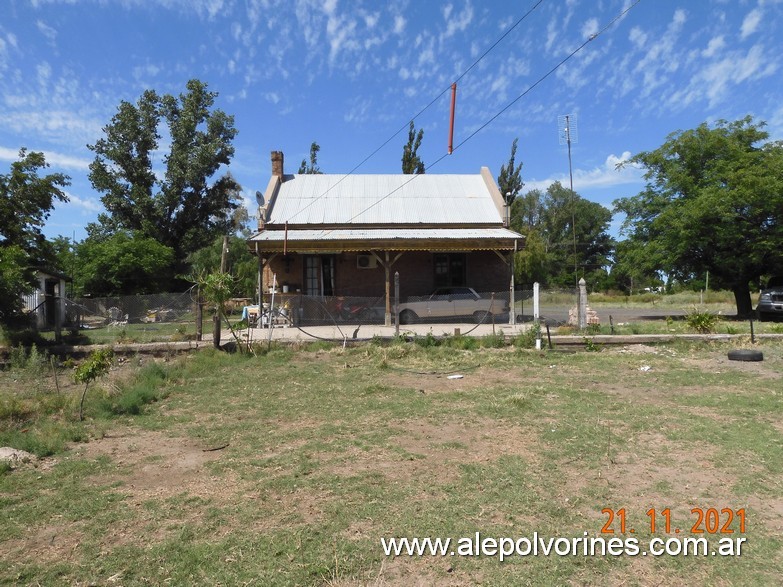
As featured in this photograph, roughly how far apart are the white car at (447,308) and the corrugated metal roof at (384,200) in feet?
18.1

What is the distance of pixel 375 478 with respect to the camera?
186 inches

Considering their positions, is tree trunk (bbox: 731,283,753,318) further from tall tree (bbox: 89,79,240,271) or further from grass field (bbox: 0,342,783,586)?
tall tree (bbox: 89,79,240,271)

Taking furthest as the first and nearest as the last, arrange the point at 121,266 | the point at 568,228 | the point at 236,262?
the point at 568,228, the point at 236,262, the point at 121,266

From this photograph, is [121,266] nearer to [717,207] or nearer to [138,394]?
[138,394]

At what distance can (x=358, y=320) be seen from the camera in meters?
17.0

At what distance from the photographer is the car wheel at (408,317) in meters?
18.0

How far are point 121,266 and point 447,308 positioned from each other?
63.1ft

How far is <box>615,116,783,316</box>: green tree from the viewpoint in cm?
2100

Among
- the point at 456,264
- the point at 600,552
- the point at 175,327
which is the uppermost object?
the point at 456,264

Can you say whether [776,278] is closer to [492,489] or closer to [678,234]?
[678,234]

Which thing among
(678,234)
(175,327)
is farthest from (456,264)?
(175,327)

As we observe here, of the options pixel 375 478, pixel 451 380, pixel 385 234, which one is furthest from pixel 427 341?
pixel 375 478

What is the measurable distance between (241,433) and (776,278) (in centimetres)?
2448

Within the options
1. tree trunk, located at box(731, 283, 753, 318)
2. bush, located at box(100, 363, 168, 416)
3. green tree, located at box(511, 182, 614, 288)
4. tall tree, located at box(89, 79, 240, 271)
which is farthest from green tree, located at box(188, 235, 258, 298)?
green tree, located at box(511, 182, 614, 288)
